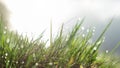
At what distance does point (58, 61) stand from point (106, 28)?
0.57m

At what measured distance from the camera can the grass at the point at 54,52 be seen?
281 cm

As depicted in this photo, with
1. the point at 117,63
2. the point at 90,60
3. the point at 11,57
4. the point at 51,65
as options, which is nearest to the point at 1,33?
the point at 11,57

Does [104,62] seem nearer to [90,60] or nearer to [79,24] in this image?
[90,60]

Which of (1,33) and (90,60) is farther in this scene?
(90,60)

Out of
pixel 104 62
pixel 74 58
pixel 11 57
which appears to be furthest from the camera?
pixel 104 62

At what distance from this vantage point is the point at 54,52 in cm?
300

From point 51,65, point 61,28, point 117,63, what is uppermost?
point 61,28

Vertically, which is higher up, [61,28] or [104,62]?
[61,28]

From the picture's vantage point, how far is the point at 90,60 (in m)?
3.12

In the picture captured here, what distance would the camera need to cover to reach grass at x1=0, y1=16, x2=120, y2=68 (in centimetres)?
281

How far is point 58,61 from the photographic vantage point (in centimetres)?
286

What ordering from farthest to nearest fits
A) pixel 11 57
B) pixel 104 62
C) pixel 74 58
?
pixel 104 62 < pixel 74 58 < pixel 11 57

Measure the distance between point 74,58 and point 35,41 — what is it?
1.17ft

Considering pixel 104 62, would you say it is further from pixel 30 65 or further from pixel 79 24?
pixel 30 65
